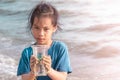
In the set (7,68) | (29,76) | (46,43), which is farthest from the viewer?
(7,68)

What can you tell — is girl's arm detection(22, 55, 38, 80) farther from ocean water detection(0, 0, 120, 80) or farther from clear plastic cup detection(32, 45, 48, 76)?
ocean water detection(0, 0, 120, 80)

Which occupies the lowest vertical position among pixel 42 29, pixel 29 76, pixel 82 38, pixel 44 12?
pixel 82 38

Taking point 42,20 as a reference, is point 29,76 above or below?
below

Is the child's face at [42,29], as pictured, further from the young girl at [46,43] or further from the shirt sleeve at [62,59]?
the shirt sleeve at [62,59]

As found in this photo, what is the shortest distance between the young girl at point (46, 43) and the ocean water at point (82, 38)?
87.4 inches

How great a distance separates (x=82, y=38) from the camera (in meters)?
9.38

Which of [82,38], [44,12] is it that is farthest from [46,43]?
[82,38]

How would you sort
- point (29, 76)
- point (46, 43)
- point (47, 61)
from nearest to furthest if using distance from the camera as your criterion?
point (47, 61) < point (29, 76) < point (46, 43)

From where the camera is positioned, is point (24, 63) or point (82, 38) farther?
point (82, 38)

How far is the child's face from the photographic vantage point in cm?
326

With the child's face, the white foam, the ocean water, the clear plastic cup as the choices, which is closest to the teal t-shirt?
the child's face

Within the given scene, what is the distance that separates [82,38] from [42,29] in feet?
20.2

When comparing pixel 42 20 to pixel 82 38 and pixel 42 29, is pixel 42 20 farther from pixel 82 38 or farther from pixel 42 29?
pixel 82 38

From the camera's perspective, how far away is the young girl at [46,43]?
129 inches
